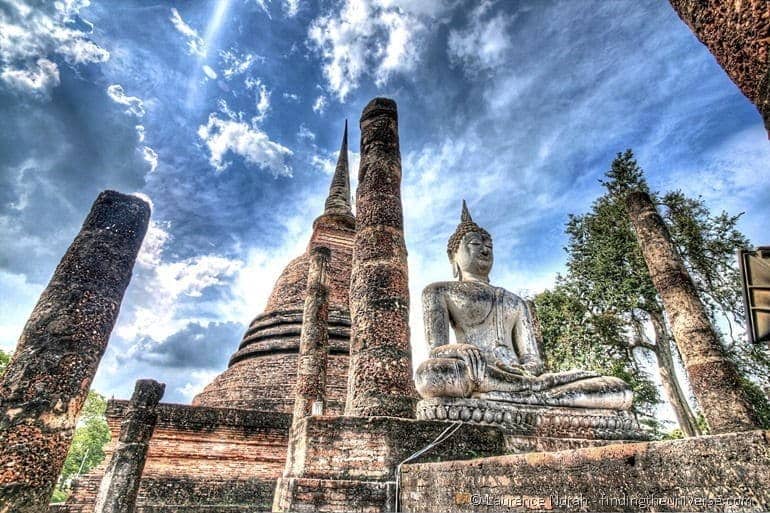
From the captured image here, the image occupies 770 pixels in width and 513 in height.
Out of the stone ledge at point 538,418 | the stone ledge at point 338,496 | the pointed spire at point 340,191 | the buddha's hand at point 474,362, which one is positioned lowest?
the stone ledge at point 338,496

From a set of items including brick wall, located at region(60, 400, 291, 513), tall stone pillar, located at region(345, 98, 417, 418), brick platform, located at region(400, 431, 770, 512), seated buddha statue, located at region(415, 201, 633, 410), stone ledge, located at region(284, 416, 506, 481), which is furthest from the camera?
brick wall, located at region(60, 400, 291, 513)

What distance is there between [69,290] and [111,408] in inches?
265

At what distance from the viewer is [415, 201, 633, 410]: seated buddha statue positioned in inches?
160

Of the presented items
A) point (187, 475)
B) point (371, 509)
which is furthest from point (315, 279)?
point (371, 509)

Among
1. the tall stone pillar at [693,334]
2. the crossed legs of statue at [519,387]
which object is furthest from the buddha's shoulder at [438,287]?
the tall stone pillar at [693,334]

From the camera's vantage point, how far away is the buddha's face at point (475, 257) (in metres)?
5.92

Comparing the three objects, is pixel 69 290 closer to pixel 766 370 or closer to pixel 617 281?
pixel 617 281

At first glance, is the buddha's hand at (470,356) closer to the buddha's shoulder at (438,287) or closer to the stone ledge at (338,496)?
the buddha's shoulder at (438,287)

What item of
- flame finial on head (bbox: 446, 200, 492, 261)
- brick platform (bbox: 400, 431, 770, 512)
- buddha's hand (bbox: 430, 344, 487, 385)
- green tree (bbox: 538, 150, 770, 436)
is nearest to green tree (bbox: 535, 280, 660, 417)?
green tree (bbox: 538, 150, 770, 436)

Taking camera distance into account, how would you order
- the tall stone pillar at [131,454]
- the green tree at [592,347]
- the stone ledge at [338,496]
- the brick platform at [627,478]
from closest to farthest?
the brick platform at [627,478] < the stone ledge at [338,496] < the tall stone pillar at [131,454] < the green tree at [592,347]

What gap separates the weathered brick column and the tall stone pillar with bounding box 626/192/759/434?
7424 millimetres

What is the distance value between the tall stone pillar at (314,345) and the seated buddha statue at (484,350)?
13.7 feet

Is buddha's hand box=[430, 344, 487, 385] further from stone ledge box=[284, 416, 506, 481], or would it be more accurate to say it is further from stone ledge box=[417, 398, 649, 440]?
stone ledge box=[284, 416, 506, 481]

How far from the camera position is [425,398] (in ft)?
13.2
